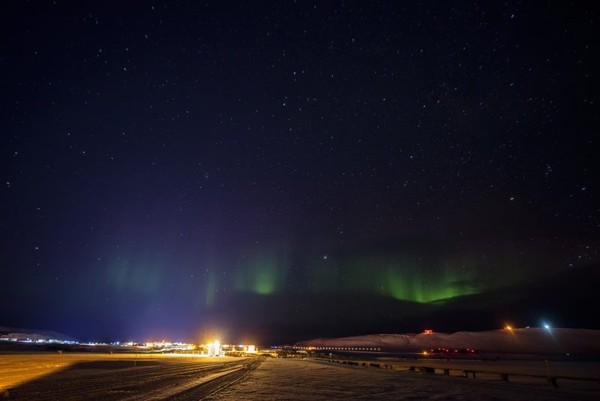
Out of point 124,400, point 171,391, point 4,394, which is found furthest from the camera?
point 171,391

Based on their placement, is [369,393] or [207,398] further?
[369,393]

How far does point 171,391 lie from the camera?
2198 cm

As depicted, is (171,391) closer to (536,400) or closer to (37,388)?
(37,388)

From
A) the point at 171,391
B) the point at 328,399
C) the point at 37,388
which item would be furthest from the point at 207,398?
the point at 37,388

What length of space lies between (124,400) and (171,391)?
3831 mm

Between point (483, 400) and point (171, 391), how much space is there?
53.2 ft

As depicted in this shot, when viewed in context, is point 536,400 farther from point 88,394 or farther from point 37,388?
point 37,388

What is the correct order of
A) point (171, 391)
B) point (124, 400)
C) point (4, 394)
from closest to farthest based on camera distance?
1. point (124, 400)
2. point (4, 394)
3. point (171, 391)

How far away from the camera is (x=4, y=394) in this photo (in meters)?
20.2

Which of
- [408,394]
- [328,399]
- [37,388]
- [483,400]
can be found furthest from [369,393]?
[37,388]

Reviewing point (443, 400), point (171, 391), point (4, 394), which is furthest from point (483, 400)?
point (4, 394)

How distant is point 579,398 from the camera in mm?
22750

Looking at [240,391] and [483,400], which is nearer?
[483,400]

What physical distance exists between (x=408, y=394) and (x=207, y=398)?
10872mm
